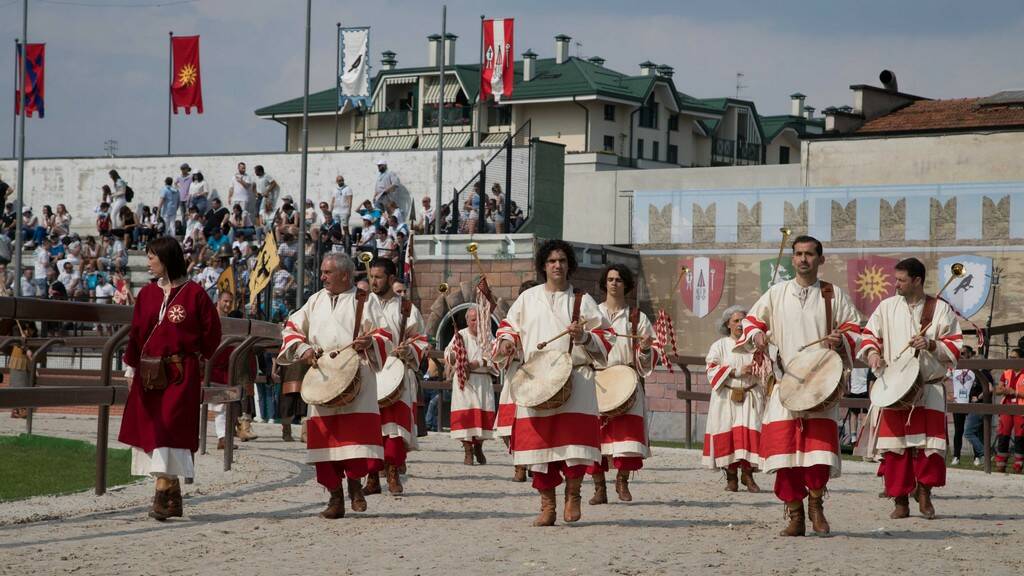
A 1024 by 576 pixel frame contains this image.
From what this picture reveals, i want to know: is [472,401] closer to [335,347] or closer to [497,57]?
[335,347]

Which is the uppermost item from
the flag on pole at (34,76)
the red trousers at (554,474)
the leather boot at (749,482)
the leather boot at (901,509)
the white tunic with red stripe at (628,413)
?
the flag on pole at (34,76)

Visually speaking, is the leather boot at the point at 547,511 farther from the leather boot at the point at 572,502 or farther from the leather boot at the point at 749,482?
the leather boot at the point at 749,482

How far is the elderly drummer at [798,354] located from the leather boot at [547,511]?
135 centimetres

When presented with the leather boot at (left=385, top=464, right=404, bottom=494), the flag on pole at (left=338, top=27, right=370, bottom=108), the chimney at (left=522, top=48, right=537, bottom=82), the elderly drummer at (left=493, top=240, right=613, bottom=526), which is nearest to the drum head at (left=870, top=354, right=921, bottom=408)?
the elderly drummer at (left=493, top=240, right=613, bottom=526)

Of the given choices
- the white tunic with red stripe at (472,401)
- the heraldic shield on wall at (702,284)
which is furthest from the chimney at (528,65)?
the white tunic with red stripe at (472,401)

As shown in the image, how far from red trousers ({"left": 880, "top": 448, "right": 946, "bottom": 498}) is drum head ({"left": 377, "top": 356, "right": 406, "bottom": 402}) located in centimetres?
388

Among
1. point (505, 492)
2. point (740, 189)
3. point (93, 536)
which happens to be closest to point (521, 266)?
point (740, 189)

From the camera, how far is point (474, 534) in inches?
392

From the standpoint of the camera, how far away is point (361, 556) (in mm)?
8742

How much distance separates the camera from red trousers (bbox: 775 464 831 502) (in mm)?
10242

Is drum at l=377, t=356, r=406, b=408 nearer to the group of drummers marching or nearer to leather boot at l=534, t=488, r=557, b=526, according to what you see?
the group of drummers marching

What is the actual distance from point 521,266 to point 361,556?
2277cm

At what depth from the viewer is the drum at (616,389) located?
13.0 meters

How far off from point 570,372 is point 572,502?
844 mm
